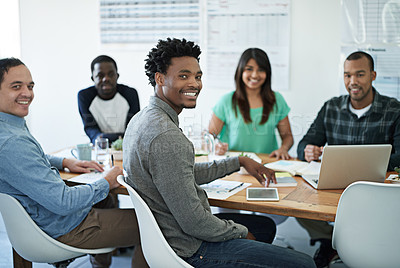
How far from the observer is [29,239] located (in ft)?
6.08

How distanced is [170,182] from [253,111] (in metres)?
1.72

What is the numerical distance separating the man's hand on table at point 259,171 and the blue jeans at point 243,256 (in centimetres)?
45

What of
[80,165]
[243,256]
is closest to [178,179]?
A: [243,256]

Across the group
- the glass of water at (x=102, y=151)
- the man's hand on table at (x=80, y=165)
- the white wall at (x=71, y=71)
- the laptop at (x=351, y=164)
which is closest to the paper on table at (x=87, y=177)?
the man's hand on table at (x=80, y=165)

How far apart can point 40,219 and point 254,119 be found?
1741 millimetres

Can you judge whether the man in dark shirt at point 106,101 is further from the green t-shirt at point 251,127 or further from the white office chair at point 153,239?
the white office chair at point 153,239

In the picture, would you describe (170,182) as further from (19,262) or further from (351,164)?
(19,262)

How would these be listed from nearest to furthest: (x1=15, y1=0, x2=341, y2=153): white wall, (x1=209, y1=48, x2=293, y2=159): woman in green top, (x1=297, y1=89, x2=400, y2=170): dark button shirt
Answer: (x1=297, y1=89, x2=400, y2=170): dark button shirt → (x1=209, y1=48, x2=293, y2=159): woman in green top → (x1=15, y1=0, x2=341, y2=153): white wall

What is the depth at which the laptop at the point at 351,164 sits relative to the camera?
6.30ft

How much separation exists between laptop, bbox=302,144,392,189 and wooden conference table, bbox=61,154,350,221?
6cm

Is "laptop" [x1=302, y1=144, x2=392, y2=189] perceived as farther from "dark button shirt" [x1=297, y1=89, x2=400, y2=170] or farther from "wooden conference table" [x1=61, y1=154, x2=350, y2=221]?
"dark button shirt" [x1=297, y1=89, x2=400, y2=170]

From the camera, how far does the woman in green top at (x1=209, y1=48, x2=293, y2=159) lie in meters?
3.15

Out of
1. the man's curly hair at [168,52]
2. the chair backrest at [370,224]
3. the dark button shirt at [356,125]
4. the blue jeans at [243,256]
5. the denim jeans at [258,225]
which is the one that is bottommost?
the denim jeans at [258,225]

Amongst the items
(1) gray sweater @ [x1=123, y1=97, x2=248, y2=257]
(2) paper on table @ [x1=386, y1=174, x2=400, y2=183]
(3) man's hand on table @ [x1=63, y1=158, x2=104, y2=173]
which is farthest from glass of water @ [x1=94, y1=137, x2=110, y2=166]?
(2) paper on table @ [x1=386, y1=174, x2=400, y2=183]
